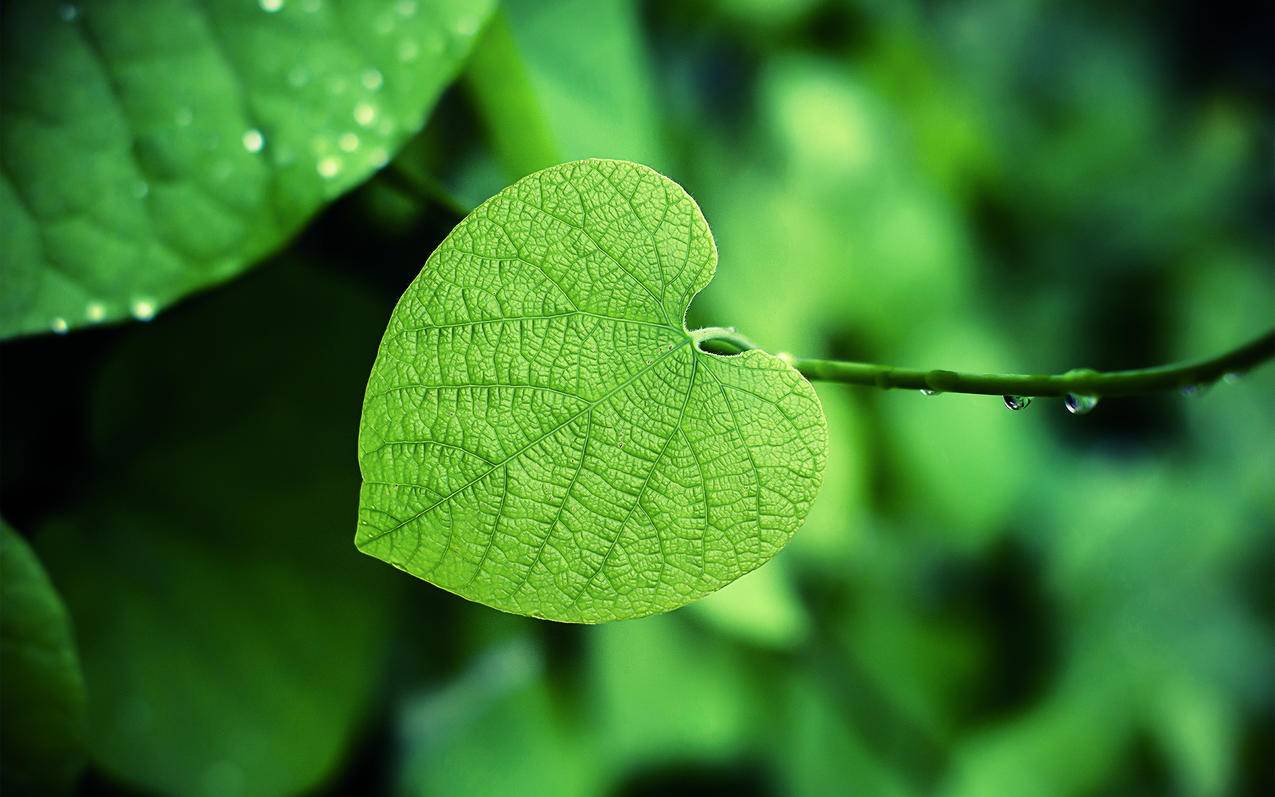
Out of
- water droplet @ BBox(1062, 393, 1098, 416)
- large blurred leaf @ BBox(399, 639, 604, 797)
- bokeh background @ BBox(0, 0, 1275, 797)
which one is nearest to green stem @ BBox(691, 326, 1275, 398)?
water droplet @ BBox(1062, 393, 1098, 416)

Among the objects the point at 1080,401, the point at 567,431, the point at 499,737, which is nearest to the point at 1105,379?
the point at 1080,401

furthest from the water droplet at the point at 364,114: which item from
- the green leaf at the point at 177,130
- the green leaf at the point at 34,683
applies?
the green leaf at the point at 34,683

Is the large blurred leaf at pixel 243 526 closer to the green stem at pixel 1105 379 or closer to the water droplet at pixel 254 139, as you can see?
the water droplet at pixel 254 139

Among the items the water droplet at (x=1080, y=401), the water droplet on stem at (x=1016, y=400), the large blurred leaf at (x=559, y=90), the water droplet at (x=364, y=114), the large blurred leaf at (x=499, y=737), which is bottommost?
the large blurred leaf at (x=499, y=737)

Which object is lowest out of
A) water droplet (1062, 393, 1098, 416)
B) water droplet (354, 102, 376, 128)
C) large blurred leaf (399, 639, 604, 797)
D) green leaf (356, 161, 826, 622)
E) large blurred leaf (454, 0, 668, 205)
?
large blurred leaf (399, 639, 604, 797)

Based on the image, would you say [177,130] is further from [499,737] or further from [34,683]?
[499,737]

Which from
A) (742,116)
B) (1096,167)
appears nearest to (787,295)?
(742,116)

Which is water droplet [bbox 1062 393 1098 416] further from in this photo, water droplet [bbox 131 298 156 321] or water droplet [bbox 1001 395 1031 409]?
water droplet [bbox 131 298 156 321]
